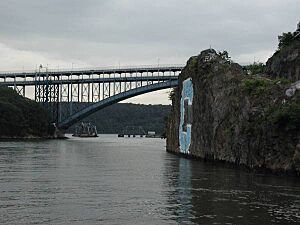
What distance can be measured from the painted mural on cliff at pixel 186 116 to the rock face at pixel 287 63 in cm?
950

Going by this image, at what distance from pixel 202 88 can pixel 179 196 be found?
98.5ft

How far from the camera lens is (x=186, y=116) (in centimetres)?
6184

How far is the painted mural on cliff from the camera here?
59778 mm

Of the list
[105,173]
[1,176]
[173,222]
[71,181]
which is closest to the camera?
[173,222]

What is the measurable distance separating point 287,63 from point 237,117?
1419 cm

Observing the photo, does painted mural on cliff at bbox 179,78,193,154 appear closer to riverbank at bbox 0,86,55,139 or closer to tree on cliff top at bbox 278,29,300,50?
tree on cliff top at bbox 278,29,300,50

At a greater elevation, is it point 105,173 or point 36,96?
point 36,96

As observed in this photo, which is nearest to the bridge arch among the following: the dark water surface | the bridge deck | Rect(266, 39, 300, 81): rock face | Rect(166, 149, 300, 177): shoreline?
the bridge deck

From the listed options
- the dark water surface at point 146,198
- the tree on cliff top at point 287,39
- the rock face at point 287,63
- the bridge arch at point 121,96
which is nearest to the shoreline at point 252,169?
the dark water surface at point 146,198

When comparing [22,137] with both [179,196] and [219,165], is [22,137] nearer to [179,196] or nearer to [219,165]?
[219,165]

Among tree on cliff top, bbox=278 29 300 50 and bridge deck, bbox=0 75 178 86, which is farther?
bridge deck, bbox=0 75 178 86

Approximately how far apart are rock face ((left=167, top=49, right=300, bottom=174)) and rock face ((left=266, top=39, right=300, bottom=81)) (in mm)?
5916

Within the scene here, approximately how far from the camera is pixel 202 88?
5384 cm

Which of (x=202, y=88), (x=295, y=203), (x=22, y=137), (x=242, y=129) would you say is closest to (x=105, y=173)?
(x=242, y=129)
